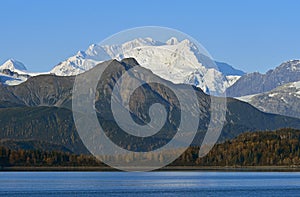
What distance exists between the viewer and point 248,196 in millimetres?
172875

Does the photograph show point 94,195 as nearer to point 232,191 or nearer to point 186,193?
point 186,193

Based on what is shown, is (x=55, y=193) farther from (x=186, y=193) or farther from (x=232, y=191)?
(x=232, y=191)

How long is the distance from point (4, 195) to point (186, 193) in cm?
4082

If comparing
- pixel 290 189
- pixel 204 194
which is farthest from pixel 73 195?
pixel 290 189

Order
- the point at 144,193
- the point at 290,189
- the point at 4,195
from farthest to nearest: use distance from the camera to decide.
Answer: the point at 290,189 → the point at 144,193 → the point at 4,195

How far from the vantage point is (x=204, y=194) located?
178 metres

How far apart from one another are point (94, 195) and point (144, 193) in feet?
43.5

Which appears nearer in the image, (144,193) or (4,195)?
(4,195)

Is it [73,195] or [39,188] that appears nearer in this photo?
[73,195]

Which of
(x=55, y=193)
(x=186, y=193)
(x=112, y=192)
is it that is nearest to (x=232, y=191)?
(x=186, y=193)

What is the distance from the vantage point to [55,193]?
179 m

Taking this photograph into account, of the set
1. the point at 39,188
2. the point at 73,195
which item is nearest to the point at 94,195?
the point at 73,195

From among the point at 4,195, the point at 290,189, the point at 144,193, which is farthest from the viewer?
the point at 290,189

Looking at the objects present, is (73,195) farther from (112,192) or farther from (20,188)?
(20,188)
